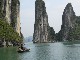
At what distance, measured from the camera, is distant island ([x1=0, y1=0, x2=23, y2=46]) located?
110 meters

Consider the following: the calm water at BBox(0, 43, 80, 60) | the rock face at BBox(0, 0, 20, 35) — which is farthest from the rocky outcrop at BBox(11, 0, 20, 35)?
the calm water at BBox(0, 43, 80, 60)

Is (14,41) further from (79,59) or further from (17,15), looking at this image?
(79,59)

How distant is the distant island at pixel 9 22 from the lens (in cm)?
10950

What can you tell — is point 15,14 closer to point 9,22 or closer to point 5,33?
point 9,22

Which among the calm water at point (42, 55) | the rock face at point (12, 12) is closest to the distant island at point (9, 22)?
the rock face at point (12, 12)

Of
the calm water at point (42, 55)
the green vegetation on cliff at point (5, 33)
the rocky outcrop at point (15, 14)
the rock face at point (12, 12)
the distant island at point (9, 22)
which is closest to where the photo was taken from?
the calm water at point (42, 55)

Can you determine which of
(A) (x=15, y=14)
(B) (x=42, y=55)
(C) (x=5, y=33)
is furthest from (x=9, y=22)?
(B) (x=42, y=55)

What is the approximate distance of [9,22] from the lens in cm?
13675

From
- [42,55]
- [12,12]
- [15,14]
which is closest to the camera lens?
[42,55]

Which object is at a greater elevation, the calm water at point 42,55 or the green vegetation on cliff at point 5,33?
the green vegetation on cliff at point 5,33

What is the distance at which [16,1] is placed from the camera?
482 ft

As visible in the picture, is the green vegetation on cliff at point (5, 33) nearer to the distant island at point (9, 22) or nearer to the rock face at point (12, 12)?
the distant island at point (9, 22)

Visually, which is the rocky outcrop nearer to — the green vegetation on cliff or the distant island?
the distant island

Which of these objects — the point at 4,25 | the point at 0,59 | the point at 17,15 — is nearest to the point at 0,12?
the point at 4,25
